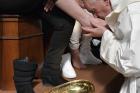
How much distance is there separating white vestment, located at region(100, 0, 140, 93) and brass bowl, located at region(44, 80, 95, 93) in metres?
0.16

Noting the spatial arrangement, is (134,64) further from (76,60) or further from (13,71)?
(76,60)

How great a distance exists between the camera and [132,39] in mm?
1000

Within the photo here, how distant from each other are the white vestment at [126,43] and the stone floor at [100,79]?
0.96ft

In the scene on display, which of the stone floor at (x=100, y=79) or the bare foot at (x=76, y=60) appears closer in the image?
the stone floor at (x=100, y=79)

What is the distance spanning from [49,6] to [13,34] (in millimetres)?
189

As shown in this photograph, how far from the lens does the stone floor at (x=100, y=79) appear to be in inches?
53.4

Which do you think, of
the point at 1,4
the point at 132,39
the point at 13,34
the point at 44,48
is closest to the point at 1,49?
the point at 13,34

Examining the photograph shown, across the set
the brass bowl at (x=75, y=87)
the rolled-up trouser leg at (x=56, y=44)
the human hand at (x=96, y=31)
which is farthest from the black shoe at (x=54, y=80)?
the human hand at (x=96, y=31)

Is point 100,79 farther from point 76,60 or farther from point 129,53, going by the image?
point 129,53

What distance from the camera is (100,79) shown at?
4.82 feet

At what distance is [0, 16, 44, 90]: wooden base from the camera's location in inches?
50.3

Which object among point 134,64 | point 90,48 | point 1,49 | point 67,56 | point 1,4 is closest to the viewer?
point 134,64

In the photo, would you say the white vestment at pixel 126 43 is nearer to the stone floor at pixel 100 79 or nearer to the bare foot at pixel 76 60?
the stone floor at pixel 100 79

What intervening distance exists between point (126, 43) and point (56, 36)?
373 millimetres
